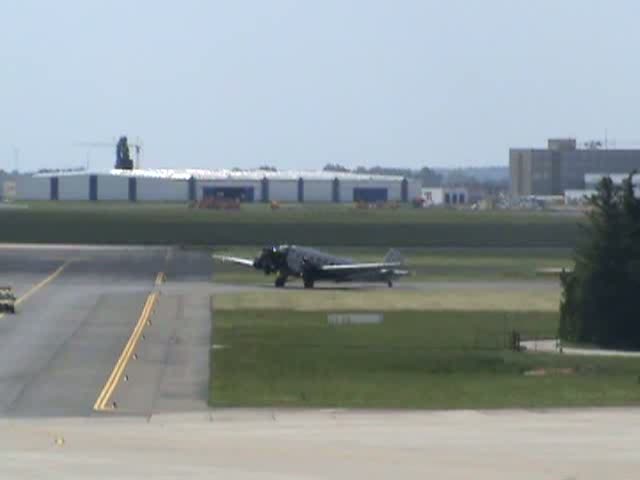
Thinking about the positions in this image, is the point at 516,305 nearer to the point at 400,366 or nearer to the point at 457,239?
the point at 400,366

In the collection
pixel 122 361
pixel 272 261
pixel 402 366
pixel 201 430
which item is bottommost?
pixel 122 361

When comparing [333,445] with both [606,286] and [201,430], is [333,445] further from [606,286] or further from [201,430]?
[606,286]

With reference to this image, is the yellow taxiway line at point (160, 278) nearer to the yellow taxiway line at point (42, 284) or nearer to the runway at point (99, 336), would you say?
the runway at point (99, 336)

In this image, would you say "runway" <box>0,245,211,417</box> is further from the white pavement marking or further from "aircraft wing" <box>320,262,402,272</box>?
the white pavement marking

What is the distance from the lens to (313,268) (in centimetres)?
9469

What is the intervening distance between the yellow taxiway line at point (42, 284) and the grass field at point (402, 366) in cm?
1203

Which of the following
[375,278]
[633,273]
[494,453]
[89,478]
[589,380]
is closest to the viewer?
[89,478]

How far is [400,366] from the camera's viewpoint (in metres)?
55.4

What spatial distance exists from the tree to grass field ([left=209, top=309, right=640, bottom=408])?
2.51 m

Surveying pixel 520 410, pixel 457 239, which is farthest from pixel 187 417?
A: pixel 457 239

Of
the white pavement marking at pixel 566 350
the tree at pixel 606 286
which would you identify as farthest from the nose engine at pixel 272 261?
the white pavement marking at pixel 566 350

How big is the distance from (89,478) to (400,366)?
84.3 feet

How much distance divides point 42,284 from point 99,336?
29.2m

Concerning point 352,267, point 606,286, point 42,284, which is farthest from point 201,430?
point 352,267
